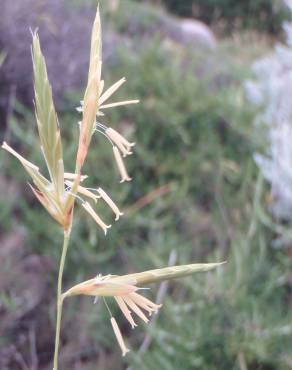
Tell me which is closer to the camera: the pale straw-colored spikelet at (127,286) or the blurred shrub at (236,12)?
the pale straw-colored spikelet at (127,286)

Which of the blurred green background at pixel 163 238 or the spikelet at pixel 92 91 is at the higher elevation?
the spikelet at pixel 92 91

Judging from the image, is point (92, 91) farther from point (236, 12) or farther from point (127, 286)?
point (236, 12)

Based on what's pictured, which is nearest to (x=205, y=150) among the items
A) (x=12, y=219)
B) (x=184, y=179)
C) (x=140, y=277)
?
(x=184, y=179)

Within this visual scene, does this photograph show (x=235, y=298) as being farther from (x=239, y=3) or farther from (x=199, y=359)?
(x=239, y=3)

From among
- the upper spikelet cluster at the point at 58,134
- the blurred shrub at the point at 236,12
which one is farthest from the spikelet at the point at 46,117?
the blurred shrub at the point at 236,12

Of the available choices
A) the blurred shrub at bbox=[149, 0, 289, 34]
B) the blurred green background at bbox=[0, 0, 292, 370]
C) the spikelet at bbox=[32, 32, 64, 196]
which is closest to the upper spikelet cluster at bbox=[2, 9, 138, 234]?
the spikelet at bbox=[32, 32, 64, 196]

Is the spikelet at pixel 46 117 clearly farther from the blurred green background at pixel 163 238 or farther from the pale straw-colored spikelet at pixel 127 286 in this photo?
the blurred green background at pixel 163 238

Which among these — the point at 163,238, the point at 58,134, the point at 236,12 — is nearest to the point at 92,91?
the point at 58,134
